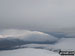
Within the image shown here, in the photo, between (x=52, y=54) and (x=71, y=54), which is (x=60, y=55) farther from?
(x=52, y=54)

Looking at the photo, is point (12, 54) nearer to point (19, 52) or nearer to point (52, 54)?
point (19, 52)

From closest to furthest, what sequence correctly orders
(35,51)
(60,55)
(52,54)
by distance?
1. (35,51)
2. (52,54)
3. (60,55)

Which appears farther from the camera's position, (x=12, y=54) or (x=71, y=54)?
(x=71, y=54)

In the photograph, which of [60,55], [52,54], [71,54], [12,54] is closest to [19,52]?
[12,54]

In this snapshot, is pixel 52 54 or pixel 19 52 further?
pixel 52 54

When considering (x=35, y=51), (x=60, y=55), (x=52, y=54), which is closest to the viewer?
(x=35, y=51)

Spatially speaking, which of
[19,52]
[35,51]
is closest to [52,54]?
[35,51]

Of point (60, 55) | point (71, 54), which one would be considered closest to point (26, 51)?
point (60, 55)
